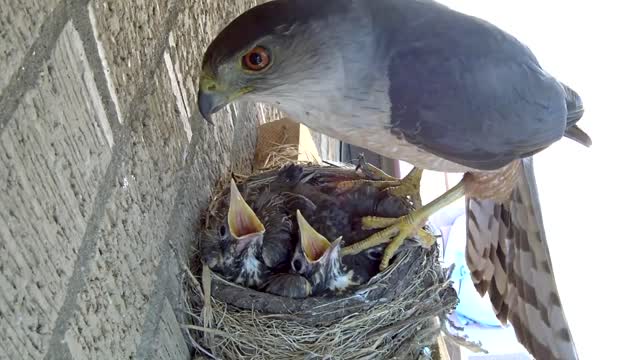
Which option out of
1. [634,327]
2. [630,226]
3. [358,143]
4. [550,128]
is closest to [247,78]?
[358,143]

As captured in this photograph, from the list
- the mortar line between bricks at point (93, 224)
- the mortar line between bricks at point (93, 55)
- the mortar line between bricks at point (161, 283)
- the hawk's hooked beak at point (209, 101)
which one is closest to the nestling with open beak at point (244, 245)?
the mortar line between bricks at point (161, 283)

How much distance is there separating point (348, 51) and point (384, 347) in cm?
77

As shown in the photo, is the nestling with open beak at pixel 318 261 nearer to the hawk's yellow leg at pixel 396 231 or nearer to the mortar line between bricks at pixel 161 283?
the hawk's yellow leg at pixel 396 231

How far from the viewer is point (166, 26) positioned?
1.76 metres

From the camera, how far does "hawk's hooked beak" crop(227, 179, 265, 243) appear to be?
1877 mm

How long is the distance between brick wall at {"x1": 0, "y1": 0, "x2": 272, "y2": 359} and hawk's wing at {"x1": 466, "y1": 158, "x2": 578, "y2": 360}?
105 cm

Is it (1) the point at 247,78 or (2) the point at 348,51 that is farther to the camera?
(2) the point at 348,51

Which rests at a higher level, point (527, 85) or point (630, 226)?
point (527, 85)

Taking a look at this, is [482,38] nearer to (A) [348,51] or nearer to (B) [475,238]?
(A) [348,51]

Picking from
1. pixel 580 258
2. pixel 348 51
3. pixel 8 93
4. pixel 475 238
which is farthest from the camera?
→ pixel 580 258

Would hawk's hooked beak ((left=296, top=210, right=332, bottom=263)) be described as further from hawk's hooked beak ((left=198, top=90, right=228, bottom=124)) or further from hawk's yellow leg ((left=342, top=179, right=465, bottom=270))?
hawk's hooked beak ((left=198, top=90, right=228, bottom=124))

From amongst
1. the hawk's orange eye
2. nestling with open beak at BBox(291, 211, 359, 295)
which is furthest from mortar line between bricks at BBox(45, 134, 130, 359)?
nestling with open beak at BBox(291, 211, 359, 295)

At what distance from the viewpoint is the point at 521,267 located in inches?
97.7

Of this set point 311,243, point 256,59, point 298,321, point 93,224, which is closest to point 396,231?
point 311,243
